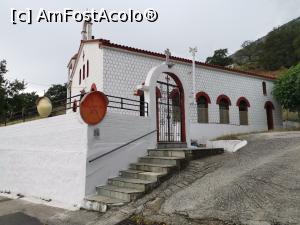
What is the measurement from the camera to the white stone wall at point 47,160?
348 inches

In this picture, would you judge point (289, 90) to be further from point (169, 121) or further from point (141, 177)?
point (141, 177)

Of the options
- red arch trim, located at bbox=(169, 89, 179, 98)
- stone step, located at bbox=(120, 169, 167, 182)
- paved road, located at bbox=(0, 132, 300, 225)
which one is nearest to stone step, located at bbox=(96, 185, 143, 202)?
paved road, located at bbox=(0, 132, 300, 225)

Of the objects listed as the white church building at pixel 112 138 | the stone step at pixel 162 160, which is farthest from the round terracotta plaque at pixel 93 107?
the stone step at pixel 162 160

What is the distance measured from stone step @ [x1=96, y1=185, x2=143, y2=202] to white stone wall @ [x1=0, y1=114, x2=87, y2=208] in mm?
553

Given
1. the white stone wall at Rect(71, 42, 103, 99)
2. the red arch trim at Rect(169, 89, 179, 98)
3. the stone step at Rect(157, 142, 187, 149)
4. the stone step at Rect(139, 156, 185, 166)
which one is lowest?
the stone step at Rect(139, 156, 185, 166)

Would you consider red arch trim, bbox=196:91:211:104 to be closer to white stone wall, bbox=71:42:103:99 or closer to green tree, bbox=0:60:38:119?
white stone wall, bbox=71:42:103:99

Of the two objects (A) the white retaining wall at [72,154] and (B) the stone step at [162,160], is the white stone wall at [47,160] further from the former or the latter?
(B) the stone step at [162,160]

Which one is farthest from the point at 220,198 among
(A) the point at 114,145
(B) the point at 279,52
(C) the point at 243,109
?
(B) the point at 279,52

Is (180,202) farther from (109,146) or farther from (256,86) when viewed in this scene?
(256,86)

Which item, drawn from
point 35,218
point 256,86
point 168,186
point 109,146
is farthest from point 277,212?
point 256,86

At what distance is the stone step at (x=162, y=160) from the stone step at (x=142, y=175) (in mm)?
535

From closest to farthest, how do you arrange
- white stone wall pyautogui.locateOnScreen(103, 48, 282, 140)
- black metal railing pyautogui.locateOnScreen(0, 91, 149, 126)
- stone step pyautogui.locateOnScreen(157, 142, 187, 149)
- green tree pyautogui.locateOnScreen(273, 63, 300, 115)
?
black metal railing pyautogui.locateOnScreen(0, 91, 149, 126)
stone step pyautogui.locateOnScreen(157, 142, 187, 149)
white stone wall pyautogui.locateOnScreen(103, 48, 282, 140)
green tree pyautogui.locateOnScreen(273, 63, 300, 115)

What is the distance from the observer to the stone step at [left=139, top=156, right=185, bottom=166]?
343 inches

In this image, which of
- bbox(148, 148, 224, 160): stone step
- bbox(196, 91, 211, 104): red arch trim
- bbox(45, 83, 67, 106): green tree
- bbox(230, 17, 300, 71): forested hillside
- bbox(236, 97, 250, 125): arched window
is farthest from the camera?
bbox(230, 17, 300, 71): forested hillside
